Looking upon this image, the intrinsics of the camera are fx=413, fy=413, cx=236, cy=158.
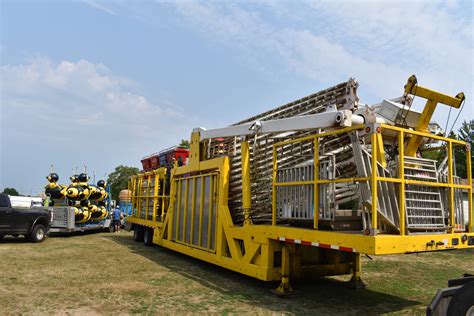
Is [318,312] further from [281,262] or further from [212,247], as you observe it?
[212,247]

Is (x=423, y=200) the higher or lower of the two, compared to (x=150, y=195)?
lower

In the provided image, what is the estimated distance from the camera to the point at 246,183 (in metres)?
8.42

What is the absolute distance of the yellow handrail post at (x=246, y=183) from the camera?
834 centimetres

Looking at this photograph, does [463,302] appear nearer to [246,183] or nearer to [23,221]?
[246,183]

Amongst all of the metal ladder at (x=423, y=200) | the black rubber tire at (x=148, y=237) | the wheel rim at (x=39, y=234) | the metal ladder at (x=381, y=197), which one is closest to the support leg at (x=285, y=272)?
the metal ladder at (x=381, y=197)

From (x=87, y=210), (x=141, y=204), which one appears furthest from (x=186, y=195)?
(x=87, y=210)

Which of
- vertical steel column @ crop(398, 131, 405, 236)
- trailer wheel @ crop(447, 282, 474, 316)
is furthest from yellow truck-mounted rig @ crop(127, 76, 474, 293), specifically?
trailer wheel @ crop(447, 282, 474, 316)

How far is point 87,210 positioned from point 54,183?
184cm

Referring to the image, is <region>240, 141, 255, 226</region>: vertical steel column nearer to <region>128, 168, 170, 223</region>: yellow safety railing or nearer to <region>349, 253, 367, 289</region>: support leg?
<region>349, 253, 367, 289</region>: support leg

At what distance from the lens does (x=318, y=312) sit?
641 centimetres

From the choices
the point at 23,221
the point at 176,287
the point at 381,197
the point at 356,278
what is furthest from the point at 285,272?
the point at 23,221

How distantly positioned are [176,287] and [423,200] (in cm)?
467

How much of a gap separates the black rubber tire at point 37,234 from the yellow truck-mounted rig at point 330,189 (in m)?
7.70

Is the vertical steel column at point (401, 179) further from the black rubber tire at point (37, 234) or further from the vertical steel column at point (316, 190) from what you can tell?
the black rubber tire at point (37, 234)
